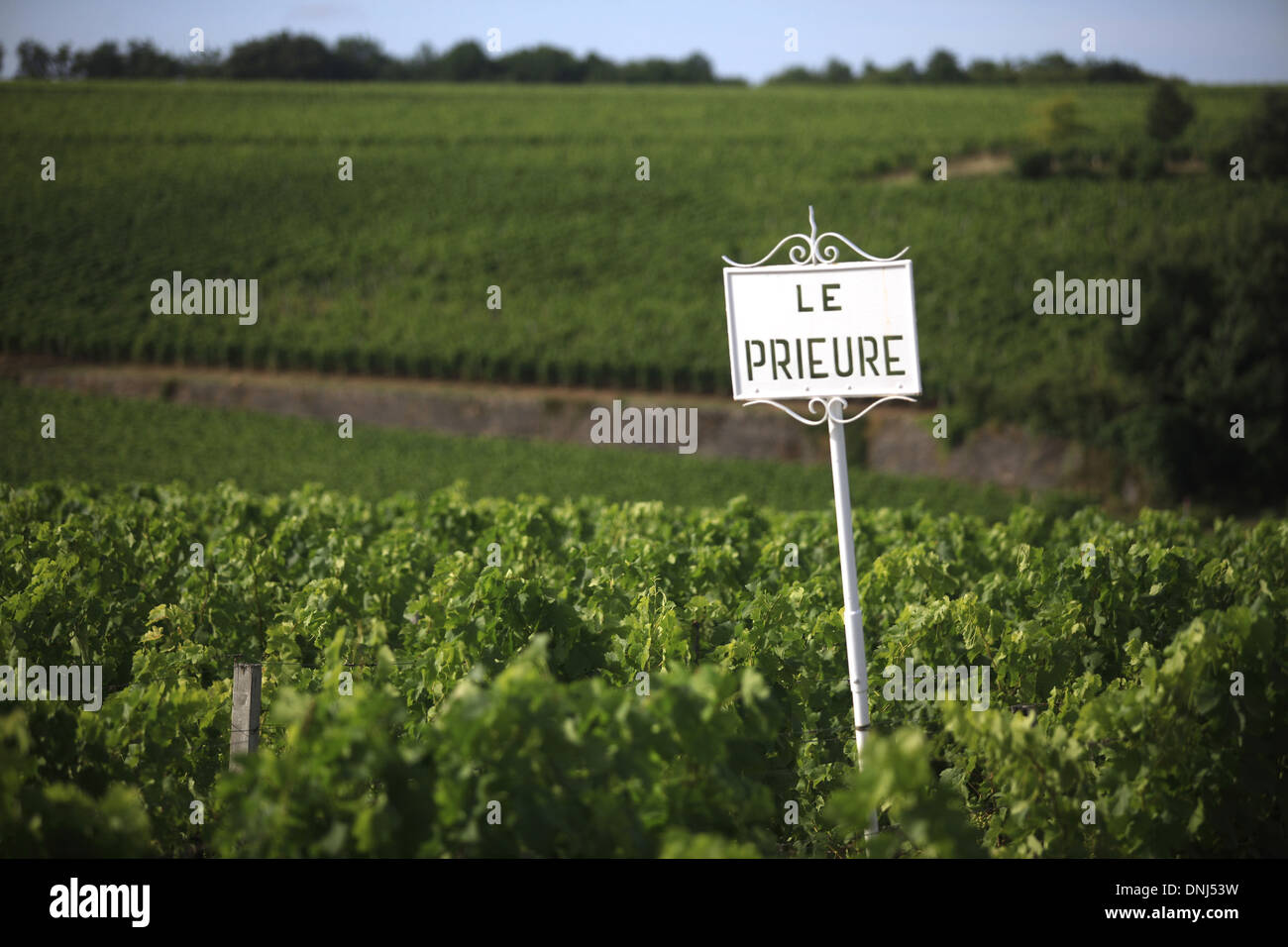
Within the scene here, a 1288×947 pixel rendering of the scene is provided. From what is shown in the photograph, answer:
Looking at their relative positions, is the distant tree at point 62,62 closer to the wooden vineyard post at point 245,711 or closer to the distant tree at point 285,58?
the distant tree at point 285,58

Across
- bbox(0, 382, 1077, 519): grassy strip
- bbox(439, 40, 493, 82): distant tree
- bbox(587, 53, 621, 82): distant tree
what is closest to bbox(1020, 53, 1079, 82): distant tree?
bbox(587, 53, 621, 82): distant tree

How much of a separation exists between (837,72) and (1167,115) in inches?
1824

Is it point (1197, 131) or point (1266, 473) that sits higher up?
point (1197, 131)

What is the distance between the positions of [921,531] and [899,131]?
2247 inches

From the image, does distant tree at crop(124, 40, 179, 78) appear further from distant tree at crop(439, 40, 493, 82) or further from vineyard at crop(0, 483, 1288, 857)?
vineyard at crop(0, 483, 1288, 857)

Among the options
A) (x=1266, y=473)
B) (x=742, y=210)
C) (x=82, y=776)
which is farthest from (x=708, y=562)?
(x=742, y=210)

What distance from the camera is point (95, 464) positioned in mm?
30531

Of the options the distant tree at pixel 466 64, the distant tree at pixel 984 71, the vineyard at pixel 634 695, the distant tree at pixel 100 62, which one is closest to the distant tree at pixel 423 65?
the distant tree at pixel 466 64

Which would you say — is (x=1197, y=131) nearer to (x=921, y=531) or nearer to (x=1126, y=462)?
(x=1126, y=462)

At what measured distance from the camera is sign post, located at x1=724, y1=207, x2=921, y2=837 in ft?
15.8

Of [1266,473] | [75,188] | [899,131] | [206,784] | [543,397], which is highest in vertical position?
[899,131]

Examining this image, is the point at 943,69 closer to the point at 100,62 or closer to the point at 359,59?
the point at 359,59

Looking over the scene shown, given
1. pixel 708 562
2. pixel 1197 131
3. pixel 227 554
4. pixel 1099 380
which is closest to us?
pixel 708 562

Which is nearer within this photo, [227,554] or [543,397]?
[227,554]
